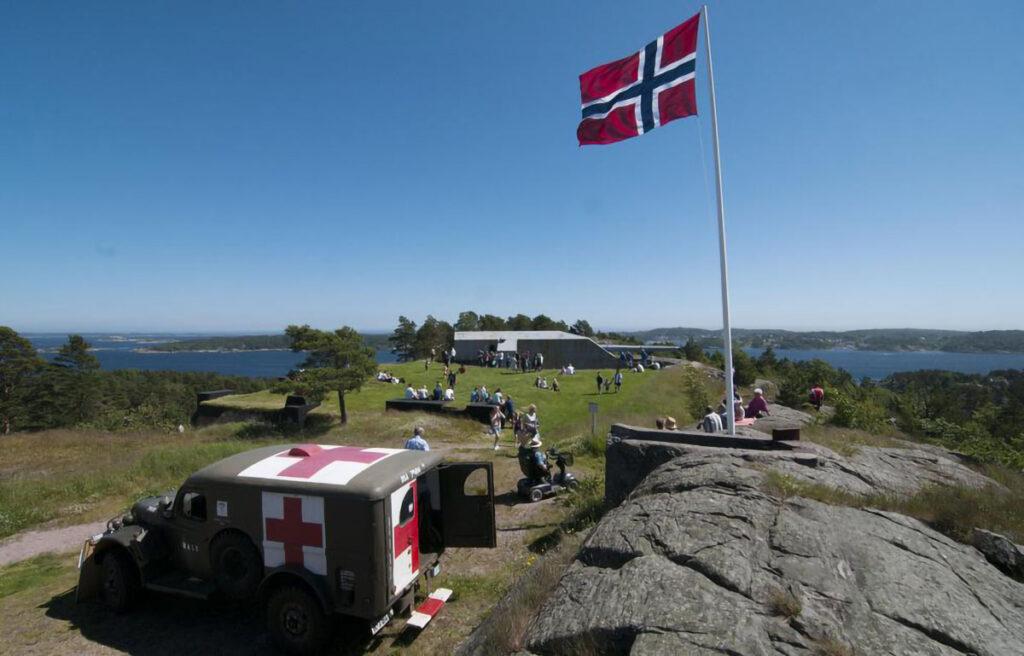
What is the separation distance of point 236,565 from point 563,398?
69.4 feet

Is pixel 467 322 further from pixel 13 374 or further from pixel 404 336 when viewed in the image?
pixel 13 374

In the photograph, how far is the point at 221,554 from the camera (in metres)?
6.18

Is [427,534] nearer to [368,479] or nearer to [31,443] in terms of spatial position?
[368,479]

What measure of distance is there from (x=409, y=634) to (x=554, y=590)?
2.64 meters

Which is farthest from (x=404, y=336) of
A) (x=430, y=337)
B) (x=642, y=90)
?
(x=642, y=90)

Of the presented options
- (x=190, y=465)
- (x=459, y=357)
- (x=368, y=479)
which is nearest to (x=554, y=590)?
(x=368, y=479)

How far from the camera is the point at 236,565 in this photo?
6242 millimetres

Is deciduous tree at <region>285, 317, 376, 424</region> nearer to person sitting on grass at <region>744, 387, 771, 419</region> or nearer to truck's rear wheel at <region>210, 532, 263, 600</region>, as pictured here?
truck's rear wheel at <region>210, 532, 263, 600</region>

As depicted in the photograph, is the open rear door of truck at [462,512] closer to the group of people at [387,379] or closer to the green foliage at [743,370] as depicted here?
the group of people at [387,379]

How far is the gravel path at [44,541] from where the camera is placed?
9812 millimetres

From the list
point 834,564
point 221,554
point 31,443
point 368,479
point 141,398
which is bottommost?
point 141,398

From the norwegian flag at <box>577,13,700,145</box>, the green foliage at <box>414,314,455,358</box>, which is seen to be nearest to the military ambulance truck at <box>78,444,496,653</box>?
the norwegian flag at <box>577,13,700,145</box>

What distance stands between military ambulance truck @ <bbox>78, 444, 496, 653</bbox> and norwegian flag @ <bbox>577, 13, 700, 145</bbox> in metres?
7.57

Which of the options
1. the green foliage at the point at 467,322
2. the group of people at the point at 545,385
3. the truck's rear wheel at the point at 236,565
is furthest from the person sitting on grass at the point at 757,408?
the green foliage at the point at 467,322
